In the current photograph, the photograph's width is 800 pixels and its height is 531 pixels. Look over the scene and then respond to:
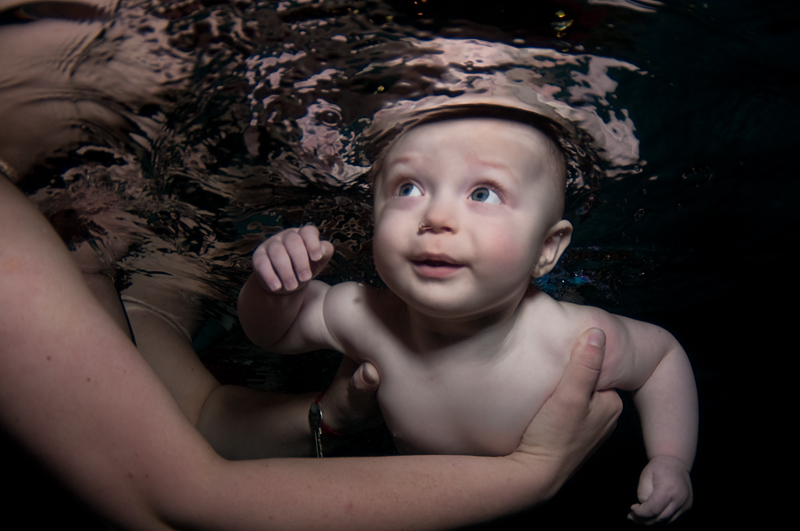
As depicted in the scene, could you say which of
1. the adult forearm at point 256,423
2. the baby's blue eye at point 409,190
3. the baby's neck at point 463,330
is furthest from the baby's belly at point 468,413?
the adult forearm at point 256,423

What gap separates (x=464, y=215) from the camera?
226cm

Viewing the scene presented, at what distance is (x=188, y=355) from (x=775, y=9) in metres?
6.18

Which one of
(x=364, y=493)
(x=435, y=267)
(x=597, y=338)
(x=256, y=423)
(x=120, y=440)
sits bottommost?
(x=256, y=423)

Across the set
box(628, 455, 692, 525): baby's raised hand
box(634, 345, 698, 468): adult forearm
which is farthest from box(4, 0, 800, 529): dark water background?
box(628, 455, 692, 525): baby's raised hand

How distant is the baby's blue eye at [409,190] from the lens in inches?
96.3

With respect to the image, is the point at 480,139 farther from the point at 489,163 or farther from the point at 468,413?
the point at 468,413

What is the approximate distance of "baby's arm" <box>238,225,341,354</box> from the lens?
2.48m

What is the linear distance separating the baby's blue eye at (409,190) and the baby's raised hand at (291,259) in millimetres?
Result: 545

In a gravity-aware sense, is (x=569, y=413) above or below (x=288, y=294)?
below

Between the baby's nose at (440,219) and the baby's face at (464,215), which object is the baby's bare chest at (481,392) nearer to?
the baby's face at (464,215)

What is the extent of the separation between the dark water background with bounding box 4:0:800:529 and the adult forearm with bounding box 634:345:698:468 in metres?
1.58

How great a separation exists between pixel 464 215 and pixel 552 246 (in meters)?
0.88

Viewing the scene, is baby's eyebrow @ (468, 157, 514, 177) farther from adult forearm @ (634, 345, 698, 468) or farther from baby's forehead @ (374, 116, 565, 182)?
adult forearm @ (634, 345, 698, 468)

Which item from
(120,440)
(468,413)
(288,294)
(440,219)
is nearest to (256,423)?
(288,294)
